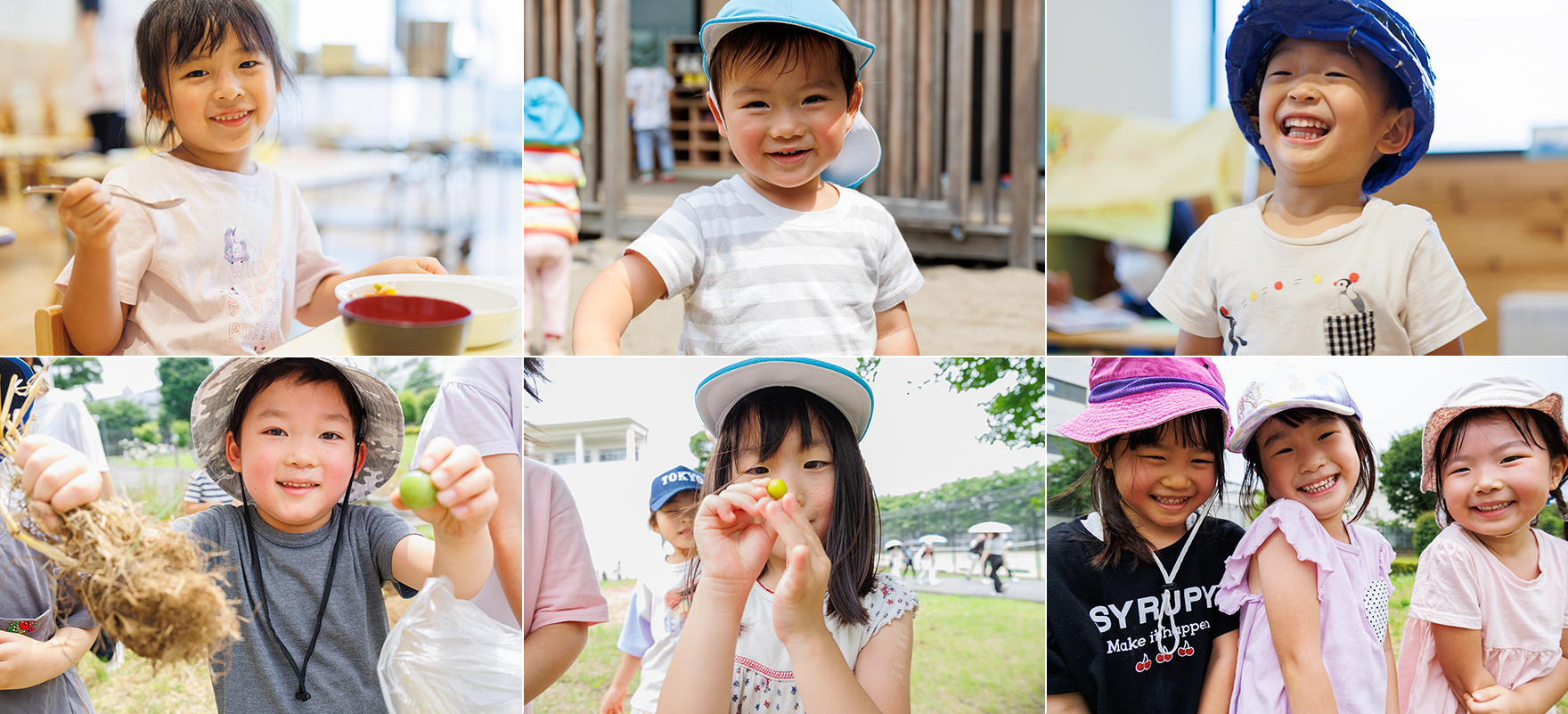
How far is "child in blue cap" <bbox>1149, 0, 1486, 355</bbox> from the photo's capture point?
143 centimetres

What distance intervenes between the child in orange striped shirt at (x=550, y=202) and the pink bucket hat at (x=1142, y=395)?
2465 millimetres

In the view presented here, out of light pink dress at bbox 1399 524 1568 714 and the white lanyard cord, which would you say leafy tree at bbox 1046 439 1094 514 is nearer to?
the white lanyard cord

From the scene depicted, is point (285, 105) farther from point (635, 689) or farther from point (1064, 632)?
point (1064, 632)

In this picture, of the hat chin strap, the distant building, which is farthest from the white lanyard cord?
the hat chin strap

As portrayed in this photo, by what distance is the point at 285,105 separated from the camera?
150 cm

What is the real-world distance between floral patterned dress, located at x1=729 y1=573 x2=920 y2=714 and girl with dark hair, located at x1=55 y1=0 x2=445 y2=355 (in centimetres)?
83

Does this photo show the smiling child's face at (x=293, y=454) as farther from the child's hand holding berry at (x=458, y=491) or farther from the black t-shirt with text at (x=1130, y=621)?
the black t-shirt with text at (x=1130, y=621)

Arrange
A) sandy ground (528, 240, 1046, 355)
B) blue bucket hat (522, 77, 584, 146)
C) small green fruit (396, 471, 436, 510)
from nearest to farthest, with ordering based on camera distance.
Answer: small green fruit (396, 471, 436, 510) < blue bucket hat (522, 77, 584, 146) < sandy ground (528, 240, 1046, 355)

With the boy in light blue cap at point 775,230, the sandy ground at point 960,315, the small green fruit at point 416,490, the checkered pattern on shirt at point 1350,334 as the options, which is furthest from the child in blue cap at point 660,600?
the sandy ground at point 960,315

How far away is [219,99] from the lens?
1.38 m

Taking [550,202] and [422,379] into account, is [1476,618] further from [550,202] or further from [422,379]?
[550,202]

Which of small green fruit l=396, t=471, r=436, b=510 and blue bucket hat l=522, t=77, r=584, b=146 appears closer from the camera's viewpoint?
small green fruit l=396, t=471, r=436, b=510

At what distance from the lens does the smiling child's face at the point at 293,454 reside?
1429 millimetres

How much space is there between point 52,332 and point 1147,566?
1.62 metres
